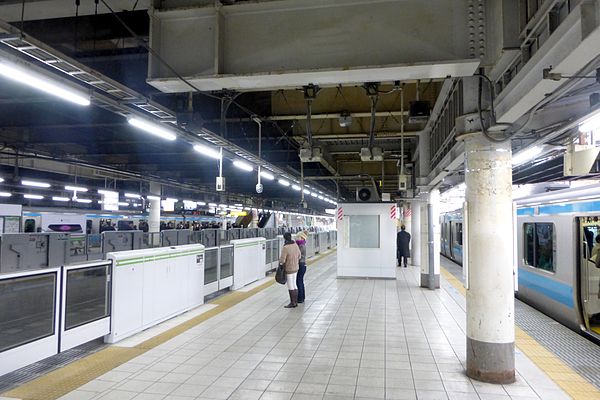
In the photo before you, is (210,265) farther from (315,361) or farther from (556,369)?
(556,369)

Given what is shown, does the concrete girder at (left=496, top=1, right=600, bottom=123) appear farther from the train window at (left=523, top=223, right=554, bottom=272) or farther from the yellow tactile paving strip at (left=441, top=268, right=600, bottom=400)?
the train window at (left=523, top=223, right=554, bottom=272)

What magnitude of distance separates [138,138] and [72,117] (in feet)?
6.68

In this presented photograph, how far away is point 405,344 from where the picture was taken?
6.06 m

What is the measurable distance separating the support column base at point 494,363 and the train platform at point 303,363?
0.32 feet

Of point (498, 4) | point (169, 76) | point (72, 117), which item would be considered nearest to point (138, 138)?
point (72, 117)

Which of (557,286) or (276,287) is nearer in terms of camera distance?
(557,286)

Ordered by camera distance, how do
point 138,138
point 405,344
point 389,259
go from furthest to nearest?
point 389,259
point 138,138
point 405,344

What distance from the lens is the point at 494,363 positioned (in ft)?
15.2

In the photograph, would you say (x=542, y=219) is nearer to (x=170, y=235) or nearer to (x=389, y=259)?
(x=389, y=259)

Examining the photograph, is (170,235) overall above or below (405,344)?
above

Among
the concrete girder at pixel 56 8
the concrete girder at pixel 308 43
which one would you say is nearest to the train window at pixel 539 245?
the concrete girder at pixel 308 43

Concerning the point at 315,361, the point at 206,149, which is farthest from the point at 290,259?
the point at 315,361

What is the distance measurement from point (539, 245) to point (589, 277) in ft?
5.08

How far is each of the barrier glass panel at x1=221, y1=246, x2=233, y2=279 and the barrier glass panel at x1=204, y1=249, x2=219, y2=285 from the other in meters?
0.39
